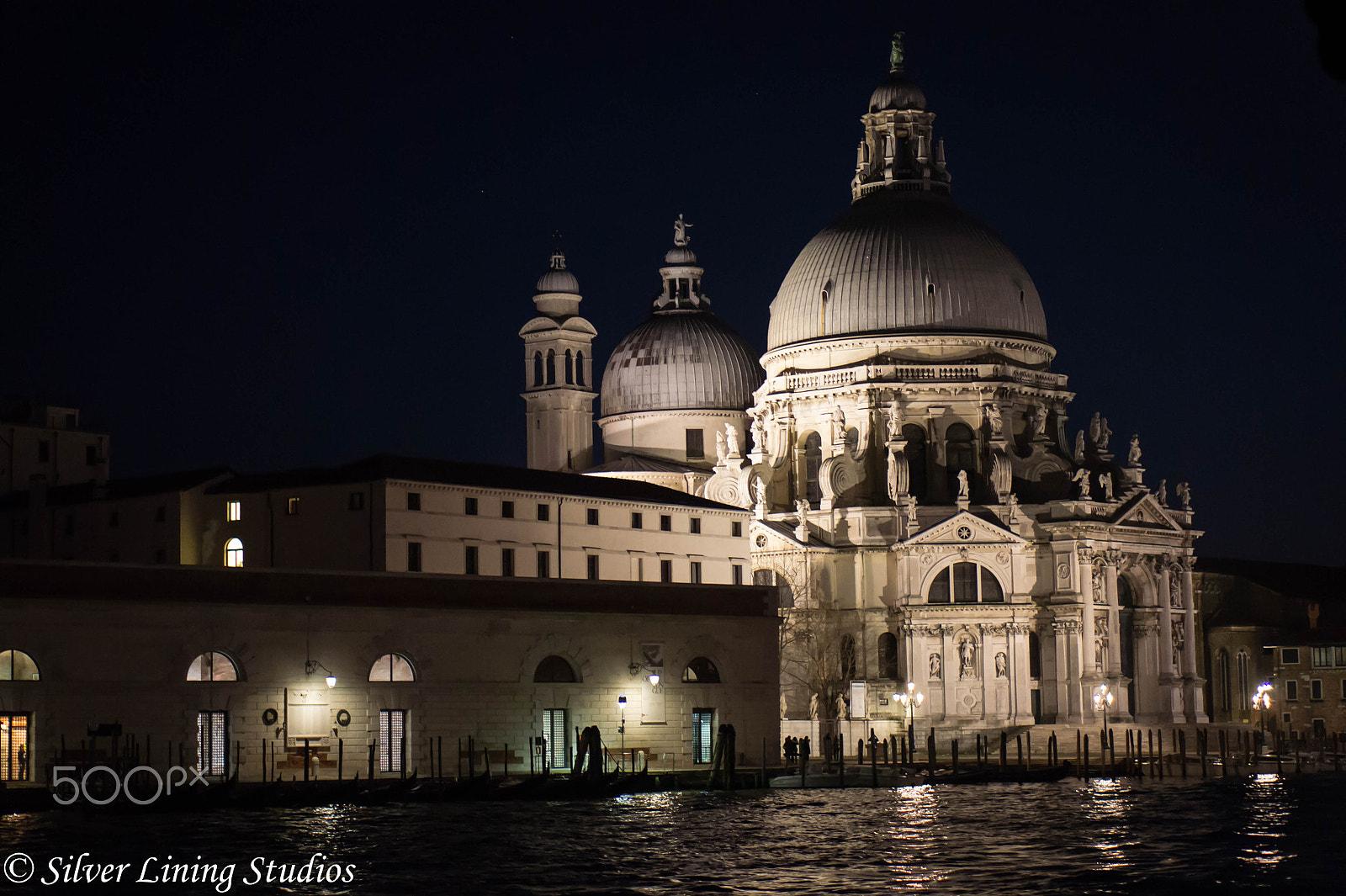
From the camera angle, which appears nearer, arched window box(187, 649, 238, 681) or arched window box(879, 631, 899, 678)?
arched window box(187, 649, 238, 681)

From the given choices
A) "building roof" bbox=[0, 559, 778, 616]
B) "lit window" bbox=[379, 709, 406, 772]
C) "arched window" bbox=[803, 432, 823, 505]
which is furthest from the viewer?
"arched window" bbox=[803, 432, 823, 505]

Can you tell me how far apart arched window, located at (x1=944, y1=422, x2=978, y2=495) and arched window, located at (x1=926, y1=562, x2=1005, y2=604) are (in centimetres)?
473

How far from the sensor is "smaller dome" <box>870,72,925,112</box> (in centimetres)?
7712

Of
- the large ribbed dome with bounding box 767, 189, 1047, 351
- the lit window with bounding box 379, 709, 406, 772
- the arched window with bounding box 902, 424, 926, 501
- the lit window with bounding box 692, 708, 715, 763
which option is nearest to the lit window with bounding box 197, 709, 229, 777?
the lit window with bounding box 379, 709, 406, 772

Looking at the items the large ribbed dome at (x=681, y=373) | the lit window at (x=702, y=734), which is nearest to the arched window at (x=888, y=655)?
the large ribbed dome at (x=681, y=373)

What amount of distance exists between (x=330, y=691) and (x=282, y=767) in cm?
200

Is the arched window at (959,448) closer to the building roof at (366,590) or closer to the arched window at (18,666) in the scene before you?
the building roof at (366,590)

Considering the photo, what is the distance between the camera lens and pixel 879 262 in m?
73.9

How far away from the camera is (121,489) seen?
5841 centimetres

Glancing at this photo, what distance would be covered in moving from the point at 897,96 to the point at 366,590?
39.0 meters

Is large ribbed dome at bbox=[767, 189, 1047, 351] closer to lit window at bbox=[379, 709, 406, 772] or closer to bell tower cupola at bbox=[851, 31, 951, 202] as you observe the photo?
bell tower cupola at bbox=[851, 31, 951, 202]

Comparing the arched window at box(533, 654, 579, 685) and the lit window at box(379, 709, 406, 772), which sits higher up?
the arched window at box(533, 654, 579, 685)

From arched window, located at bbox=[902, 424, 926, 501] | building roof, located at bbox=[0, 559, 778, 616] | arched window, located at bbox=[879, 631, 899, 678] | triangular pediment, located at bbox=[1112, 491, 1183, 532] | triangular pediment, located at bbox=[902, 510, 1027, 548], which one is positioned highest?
arched window, located at bbox=[902, 424, 926, 501]

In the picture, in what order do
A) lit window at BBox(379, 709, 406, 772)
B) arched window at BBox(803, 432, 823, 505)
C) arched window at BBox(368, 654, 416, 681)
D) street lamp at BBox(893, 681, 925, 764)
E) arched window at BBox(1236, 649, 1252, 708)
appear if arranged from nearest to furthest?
lit window at BBox(379, 709, 406, 772)
arched window at BBox(368, 654, 416, 681)
street lamp at BBox(893, 681, 925, 764)
arched window at BBox(803, 432, 823, 505)
arched window at BBox(1236, 649, 1252, 708)
